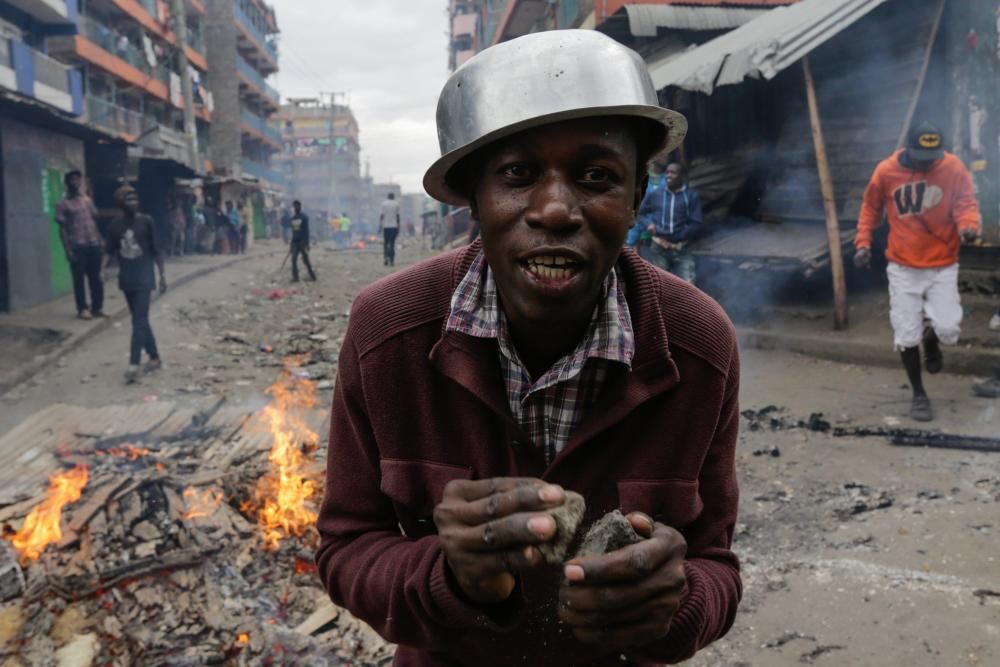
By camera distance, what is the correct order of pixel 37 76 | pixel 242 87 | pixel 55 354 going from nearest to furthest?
1. pixel 55 354
2. pixel 37 76
3. pixel 242 87

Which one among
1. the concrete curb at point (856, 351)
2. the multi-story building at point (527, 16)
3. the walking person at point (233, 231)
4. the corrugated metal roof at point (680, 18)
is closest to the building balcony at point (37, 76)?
the walking person at point (233, 231)

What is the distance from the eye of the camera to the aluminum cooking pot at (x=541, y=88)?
1.37 metres

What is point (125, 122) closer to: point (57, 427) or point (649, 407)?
point (57, 427)

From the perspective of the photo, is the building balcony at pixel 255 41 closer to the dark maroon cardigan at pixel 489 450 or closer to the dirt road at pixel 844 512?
the dirt road at pixel 844 512

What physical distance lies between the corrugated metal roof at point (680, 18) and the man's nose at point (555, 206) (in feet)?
44.9

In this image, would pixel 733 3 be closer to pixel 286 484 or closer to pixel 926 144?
pixel 926 144

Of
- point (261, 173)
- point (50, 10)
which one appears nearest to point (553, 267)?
point (50, 10)

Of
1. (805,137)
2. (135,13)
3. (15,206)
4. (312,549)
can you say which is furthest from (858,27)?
(135,13)

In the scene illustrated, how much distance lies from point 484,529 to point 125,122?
34.0 m

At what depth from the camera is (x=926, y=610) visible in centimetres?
315

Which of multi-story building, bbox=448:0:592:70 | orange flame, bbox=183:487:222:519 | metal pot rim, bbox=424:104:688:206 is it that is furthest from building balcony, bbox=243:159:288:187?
metal pot rim, bbox=424:104:688:206

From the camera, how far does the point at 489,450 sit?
5.08ft

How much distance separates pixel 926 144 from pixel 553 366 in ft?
16.4

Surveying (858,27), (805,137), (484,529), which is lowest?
(484,529)
